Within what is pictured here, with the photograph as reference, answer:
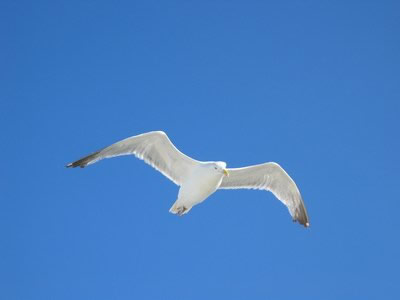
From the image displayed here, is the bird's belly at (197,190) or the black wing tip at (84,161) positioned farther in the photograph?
the black wing tip at (84,161)

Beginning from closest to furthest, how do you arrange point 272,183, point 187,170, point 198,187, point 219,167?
point 219,167 → point 198,187 → point 187,170 → point 272,183

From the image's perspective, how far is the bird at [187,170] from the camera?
12.8 meters

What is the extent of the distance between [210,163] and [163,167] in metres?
1.17

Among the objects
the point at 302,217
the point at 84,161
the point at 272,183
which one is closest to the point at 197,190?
the point at 272,183

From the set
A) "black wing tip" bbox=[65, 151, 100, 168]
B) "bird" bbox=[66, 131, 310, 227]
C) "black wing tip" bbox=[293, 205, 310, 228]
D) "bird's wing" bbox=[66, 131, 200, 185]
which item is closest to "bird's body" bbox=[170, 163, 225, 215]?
"bird" bbox=[66, 131, 310, 227]

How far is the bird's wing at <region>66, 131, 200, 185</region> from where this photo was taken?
513 inches

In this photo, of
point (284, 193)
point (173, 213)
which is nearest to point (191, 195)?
point (173, 213)

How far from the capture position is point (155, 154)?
1327 centimetres

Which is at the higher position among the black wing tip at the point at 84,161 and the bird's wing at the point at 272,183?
the bird's wing at the point at 272,183

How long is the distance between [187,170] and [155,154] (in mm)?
739

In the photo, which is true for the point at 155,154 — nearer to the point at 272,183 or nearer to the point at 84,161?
the point at 84,161

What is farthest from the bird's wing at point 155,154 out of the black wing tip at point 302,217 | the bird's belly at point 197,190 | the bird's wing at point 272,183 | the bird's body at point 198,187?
the black wing tip at point 302,217

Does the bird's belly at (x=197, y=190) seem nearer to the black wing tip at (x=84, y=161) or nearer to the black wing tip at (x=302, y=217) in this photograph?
the black wing tip at (x=84, y=161)

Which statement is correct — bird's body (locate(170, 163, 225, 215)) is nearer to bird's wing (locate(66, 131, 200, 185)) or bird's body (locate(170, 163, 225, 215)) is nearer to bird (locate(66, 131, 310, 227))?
bird (locate(66, 131, 310, 227))
